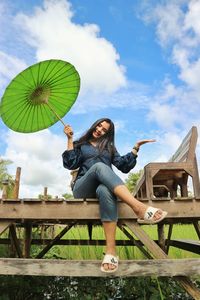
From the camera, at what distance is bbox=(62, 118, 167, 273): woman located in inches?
89.4

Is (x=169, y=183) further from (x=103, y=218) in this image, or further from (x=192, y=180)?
(x=103, y=218)

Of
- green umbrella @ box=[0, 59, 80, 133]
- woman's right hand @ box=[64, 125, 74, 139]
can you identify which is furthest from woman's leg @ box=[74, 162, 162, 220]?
green umbrella @ box=[0, 59, 80, 133]

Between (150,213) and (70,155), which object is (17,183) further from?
(150,213)

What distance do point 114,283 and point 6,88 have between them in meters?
2.43

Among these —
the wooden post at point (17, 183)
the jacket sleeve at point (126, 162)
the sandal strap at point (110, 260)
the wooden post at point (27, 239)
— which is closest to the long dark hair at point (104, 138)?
the jacket sleeve at point (126, 162)

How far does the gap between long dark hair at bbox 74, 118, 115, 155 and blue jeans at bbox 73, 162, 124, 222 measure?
0.56m

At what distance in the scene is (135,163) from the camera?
302 cm

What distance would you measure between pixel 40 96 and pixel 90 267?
190 centimetres

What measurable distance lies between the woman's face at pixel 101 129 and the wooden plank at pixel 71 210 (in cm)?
91

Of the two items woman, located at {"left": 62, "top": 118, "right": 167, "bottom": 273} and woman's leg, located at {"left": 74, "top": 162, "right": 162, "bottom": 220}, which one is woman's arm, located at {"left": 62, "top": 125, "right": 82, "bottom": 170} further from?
woman's leg, located at {"left": 74, "top": 162, "right": 162, "bottom": 220}

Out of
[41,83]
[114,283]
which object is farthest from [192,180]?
[41,83]

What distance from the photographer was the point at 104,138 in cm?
317

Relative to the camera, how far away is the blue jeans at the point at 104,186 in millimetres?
2334

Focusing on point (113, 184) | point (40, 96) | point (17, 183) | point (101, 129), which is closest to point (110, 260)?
point (113, 184)
